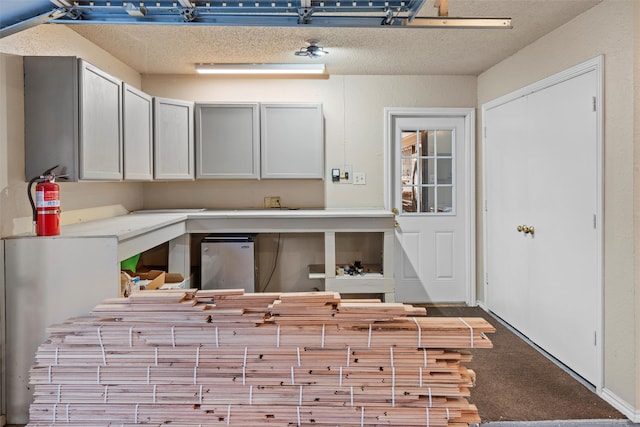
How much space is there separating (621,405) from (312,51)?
3.22 metres

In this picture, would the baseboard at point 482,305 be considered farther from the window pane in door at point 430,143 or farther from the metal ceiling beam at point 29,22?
→ the metal ceiling beam at point 29,22

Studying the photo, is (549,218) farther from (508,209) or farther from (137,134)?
(137,134)

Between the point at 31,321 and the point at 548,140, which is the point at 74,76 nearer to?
the point at 31,321

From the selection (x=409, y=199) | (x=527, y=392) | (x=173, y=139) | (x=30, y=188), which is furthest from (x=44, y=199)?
(x=409, y=199)

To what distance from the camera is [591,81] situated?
108 inches

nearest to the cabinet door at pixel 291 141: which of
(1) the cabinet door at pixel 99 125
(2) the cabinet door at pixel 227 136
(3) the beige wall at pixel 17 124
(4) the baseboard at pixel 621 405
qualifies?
(2) the cabinet door at pixel 227 136

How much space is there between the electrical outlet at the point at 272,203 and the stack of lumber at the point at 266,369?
269 cm

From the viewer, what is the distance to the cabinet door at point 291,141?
4211 millimetres

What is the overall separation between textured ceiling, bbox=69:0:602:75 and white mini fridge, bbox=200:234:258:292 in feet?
5.62

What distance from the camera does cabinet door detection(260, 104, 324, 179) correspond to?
421 centimetres

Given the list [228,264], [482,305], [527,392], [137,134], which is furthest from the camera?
[482,305]

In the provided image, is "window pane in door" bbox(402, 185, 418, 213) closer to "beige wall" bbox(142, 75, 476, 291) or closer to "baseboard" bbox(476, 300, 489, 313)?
"beige wall" bbox(142, 75, 476, 291)

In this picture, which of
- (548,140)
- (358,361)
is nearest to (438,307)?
(548,140)

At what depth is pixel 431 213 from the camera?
15.3 feet
